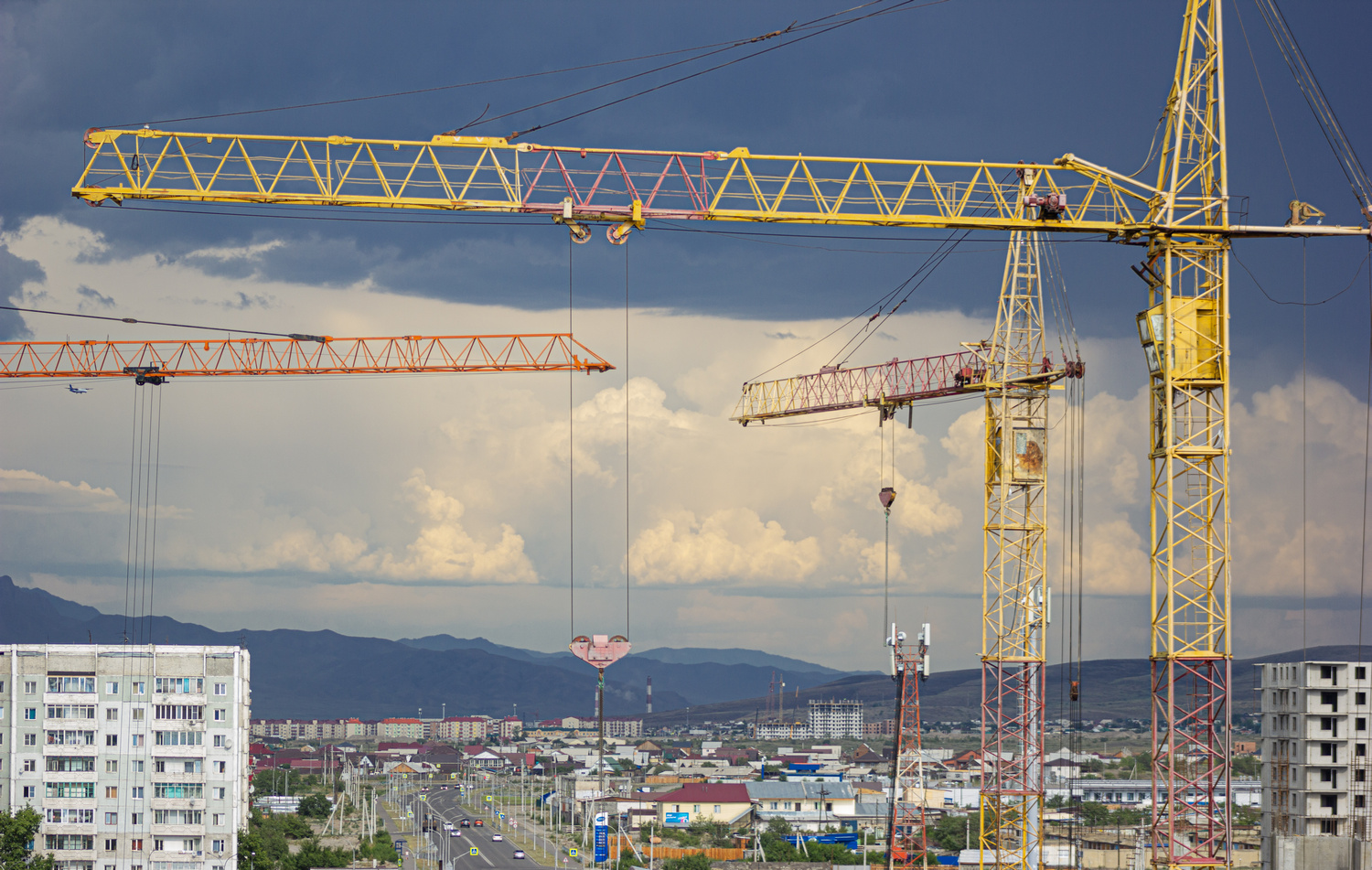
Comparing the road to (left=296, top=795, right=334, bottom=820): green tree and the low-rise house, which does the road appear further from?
the low-rise house

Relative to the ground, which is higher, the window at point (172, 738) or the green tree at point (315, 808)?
the window at point (172, 738)

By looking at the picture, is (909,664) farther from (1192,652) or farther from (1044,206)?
(1044,206)

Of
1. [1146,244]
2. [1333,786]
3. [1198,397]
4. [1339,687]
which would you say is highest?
[1146,244]

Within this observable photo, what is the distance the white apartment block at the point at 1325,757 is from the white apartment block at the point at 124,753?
57.7 metres

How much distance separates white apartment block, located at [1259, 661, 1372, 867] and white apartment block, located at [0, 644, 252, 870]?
189ft

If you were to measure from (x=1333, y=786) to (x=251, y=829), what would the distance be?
63896mm

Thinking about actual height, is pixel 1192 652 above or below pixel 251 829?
above

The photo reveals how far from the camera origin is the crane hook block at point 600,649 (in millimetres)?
39531

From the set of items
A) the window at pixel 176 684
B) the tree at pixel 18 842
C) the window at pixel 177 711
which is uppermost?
the window at pixel 176 684

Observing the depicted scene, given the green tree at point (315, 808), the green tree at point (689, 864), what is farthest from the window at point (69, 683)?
the green tree at point (315, 808)

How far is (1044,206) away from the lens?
171ft

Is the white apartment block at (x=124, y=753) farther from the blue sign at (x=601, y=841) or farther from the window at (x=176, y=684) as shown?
the blue sign at (x=601, y=841)

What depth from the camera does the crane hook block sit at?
1556 inches

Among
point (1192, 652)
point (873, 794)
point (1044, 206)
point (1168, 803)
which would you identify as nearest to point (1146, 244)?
point (1044, 206)
